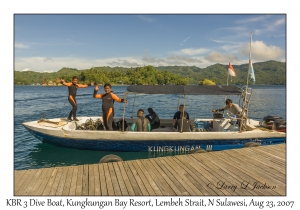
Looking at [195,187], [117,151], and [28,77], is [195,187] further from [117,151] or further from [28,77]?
[28,77]

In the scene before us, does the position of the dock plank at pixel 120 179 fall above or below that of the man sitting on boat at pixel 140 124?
below

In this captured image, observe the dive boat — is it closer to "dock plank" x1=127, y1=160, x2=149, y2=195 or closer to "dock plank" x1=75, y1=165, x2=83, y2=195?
"dock plank" x1=127, y1=160, x2=149, y2=195

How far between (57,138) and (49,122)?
132 centimetres

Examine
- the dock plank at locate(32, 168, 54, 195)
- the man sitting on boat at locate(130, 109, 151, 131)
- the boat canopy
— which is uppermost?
the boat canopy

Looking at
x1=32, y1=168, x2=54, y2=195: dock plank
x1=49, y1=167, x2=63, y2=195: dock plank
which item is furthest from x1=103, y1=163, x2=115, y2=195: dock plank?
x1=32, y1=168, x2=54, y2=195: dock plank

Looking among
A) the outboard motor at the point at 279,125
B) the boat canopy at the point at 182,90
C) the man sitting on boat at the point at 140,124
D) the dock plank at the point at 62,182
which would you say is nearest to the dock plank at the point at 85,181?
the dock plank at the point at 62,182

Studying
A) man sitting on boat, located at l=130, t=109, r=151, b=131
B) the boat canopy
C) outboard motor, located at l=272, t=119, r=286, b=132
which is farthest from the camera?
outboard motor, located at l=272, t=119, r=286, b=132

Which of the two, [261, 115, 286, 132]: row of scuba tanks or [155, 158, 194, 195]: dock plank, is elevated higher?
[261, 115, 286, 132]: row of scuba tanks

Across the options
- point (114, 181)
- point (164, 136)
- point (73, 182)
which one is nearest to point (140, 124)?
point (164, 136)

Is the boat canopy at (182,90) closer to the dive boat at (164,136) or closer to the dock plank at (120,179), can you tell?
the dive boat at (164,136)

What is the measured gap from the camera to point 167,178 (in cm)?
557

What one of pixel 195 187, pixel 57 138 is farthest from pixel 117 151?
pixel 195 187

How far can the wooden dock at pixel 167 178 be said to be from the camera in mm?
4957

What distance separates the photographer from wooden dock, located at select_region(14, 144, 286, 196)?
16.3ft
